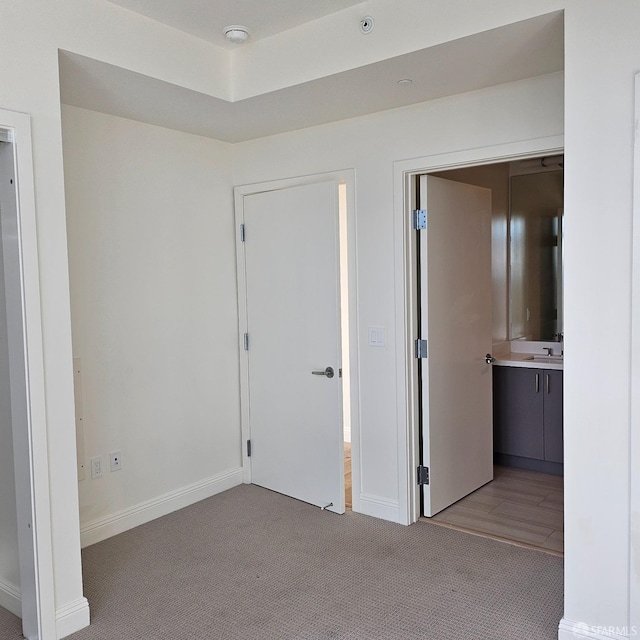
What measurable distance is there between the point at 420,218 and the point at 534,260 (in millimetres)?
1881

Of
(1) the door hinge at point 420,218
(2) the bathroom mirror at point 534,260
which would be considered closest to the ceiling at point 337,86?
(1) the door hinge at point 420,218

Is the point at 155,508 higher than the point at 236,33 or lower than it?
lower

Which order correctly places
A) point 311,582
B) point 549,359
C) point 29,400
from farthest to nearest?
point 549,359
point 311,582
point 29,400

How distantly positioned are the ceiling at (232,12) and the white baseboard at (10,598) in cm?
260

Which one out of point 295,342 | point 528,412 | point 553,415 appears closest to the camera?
point 295,342

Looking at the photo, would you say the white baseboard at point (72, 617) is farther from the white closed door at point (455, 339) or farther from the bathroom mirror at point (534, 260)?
the bathroom mirror at point (534, 260)

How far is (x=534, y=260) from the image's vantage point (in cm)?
502

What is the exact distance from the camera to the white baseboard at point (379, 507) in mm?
3619

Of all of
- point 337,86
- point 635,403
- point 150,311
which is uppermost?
point 337,86

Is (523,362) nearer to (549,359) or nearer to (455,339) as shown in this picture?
(549,359)


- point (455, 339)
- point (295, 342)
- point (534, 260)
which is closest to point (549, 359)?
point (534, 260)

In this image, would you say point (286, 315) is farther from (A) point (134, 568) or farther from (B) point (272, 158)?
(A) point (134, 568)

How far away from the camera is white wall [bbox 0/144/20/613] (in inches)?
104

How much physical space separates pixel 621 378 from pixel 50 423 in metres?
2.18
